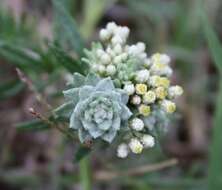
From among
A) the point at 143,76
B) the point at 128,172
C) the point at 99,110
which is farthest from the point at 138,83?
A: the point at 128,172

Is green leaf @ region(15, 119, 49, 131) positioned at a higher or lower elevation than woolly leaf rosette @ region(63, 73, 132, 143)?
higher

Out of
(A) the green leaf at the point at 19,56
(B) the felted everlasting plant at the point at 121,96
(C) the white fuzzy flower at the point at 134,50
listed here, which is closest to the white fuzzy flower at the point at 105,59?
(B) the felted everlasting plant at the point at 121,96

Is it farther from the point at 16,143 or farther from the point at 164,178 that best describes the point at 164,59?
the point at 16,143

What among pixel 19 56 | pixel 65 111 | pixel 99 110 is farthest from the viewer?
pixel 19 56

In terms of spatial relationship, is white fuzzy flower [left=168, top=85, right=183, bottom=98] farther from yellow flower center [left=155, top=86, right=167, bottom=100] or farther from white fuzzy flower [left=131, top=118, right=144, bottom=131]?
white fuzzy flower [left=131, top=118, right=144, bottom=131]

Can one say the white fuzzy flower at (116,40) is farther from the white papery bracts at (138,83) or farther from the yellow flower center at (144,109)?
the yellow flower center at (144,109)

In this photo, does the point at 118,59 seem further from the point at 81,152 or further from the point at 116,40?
the point at 81,152

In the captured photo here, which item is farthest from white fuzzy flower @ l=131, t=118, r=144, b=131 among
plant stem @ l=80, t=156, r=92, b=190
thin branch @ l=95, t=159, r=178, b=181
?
thin branch @ l=95, t=159, r=178, b=181
